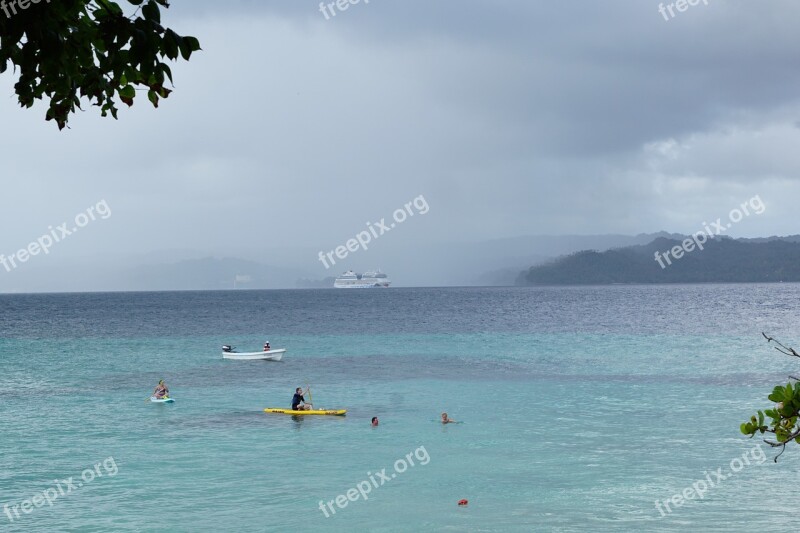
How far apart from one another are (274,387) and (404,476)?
2105 cm

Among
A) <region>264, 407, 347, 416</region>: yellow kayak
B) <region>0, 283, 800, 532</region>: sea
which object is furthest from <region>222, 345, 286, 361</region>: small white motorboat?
<region>264, 407, 347, 416</region>: yellow kayak

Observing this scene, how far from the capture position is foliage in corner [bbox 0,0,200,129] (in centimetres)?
464

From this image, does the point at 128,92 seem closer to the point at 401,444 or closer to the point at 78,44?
the point at 78,44

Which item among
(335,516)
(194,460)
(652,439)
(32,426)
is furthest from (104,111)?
(32,426)

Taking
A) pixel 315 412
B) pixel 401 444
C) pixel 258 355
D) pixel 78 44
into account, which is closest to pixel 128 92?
pixel 78 44

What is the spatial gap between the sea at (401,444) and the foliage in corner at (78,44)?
610 inches

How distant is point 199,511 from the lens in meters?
20.3

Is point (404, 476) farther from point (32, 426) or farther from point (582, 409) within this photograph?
point (32, 426)

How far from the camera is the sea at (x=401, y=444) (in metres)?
20.2

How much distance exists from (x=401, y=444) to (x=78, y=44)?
24.1 meters

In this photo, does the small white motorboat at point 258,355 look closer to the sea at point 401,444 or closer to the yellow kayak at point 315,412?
the sea at point 401,444

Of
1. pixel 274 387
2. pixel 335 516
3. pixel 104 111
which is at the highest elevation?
pixel 104 111

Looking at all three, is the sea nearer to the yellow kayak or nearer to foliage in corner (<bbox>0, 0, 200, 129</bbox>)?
the yellow kayak

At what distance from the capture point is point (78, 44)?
5.30m
